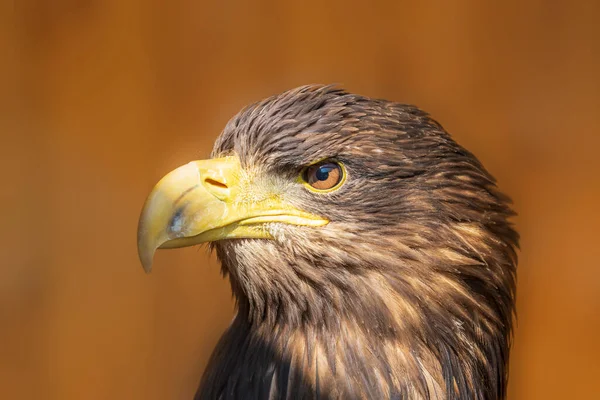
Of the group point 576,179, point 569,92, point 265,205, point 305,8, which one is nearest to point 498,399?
point 265,205

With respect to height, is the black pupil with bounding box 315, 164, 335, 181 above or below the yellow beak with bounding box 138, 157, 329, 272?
above

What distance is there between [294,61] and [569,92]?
926mm

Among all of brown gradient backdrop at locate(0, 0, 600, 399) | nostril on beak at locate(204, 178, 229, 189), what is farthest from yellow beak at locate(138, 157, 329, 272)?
brown gradient backdrop at locate(0, 0, 600, 399)

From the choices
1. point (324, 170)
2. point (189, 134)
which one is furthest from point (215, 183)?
point (189, 134)

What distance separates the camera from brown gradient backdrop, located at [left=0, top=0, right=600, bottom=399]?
6.83 ft

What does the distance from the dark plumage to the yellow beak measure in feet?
0.08

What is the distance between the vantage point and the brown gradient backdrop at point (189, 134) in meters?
2.08

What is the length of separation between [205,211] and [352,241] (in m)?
0.30

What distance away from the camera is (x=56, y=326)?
2150 mm

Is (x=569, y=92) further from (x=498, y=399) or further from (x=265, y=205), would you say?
(x=265, y=205)

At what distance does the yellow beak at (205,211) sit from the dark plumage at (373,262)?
24 mm

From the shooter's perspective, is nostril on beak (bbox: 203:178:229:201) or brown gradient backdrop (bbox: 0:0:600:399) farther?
brown gradient backdrop (bbox: 0:0:600:399)

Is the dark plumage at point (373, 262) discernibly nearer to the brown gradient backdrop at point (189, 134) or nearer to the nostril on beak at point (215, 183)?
the nostril on beak at point (215, 183)

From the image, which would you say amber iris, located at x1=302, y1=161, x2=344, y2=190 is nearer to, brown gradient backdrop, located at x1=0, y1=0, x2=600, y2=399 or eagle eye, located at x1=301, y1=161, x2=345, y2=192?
eagle eye, located at x1=301, y1=161, x2=345, y2=192
